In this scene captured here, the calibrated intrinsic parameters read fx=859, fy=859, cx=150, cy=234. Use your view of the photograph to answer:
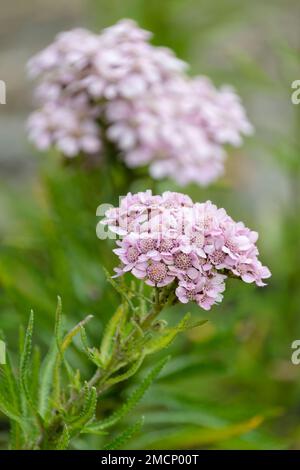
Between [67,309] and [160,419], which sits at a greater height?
[67,309]

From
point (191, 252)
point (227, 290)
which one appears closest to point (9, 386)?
point (191, 252)

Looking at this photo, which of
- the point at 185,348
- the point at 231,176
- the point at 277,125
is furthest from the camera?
the point at 277,125

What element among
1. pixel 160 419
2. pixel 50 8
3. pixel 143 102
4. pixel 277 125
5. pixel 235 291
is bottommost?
pixel 160 419

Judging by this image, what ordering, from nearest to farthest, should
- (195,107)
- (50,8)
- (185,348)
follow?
(195,107) → (185,348) → (50,8)

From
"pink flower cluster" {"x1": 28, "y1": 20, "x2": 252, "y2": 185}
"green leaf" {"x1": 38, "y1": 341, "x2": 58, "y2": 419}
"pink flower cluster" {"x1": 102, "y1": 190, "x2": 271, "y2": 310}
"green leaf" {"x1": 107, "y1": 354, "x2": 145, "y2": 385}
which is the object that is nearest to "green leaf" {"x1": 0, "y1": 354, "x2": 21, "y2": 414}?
"green leaf" {"x1": 38, "y1": 341, "x2": 58, "y2": 419}

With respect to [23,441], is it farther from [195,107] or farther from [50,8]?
[50,8]

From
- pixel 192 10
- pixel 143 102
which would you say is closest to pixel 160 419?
pixel 143 102

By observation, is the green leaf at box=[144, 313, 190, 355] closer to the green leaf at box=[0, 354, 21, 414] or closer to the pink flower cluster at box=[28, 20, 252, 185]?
the green leaf at box=[0, 354, 21, 414]

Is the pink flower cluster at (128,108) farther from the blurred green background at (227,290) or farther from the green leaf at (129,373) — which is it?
the green leaf at (129,373)
